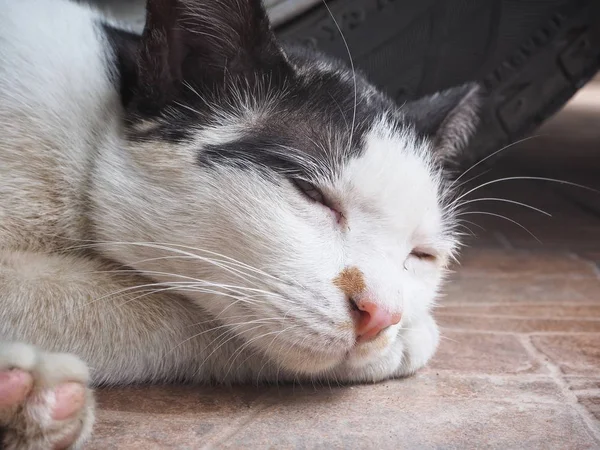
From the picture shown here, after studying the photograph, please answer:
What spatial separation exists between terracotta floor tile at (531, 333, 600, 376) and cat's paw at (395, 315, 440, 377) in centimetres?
34

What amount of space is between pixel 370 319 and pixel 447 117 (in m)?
0.75

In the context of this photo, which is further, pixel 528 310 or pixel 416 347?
pixel 528 310

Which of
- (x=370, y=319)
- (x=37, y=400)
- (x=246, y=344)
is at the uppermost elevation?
(x=370, y=319)

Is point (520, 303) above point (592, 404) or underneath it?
above

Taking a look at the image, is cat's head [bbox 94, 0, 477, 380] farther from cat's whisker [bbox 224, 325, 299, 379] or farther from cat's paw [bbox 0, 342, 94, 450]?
cat's paw [bbox 0, 342, 94, 450]

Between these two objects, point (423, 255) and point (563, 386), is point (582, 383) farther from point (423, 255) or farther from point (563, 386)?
point (423, 255)

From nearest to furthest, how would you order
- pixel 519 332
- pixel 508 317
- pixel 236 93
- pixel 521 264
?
pixel 236 93, pixel 519 332, pixel 508 317, pixel 521 264

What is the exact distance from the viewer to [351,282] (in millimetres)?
1163

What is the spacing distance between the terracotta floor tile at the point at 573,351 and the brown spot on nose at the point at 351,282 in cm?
71

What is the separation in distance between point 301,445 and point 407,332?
1.48 feet

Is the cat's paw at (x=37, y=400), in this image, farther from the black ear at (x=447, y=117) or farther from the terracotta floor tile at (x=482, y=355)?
the black ear at (x=447, y=117)

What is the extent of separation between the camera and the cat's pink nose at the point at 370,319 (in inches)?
45.7

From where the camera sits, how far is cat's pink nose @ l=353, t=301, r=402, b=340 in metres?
1.16

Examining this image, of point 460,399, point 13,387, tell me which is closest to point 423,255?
point 460,399
